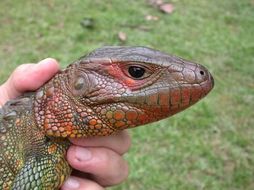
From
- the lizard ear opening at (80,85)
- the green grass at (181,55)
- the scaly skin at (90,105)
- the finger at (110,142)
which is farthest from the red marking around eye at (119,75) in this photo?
the green grass at (181,55)

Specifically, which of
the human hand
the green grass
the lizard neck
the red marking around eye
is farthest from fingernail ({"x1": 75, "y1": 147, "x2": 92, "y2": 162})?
the green grass

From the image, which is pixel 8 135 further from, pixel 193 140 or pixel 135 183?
pixel 193 140

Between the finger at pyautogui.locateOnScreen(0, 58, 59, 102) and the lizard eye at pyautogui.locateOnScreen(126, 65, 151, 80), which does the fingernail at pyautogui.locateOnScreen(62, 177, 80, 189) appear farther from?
the lizard eye at pyautogui.locateOnScreen(126, 65, 151, 80)

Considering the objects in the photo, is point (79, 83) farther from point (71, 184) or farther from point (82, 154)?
point (71, 184)

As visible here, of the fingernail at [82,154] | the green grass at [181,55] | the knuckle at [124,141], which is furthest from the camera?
the green grass at [181,55]

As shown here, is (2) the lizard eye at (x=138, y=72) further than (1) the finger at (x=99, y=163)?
No

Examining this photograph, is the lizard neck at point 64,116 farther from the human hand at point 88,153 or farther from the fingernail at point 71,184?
the fingernail at point 71,184
